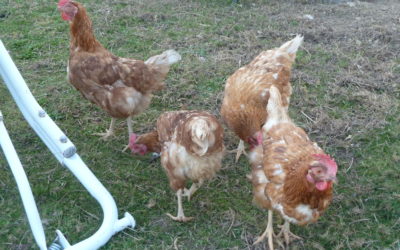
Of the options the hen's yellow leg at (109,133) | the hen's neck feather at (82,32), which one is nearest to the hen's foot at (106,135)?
the hen's yellow leg at (109,133)

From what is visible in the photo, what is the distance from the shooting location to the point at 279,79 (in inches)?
125

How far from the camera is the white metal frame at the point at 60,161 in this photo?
7.04 feet

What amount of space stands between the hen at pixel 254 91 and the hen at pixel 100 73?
740 millimetres

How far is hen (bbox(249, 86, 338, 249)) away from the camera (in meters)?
2.15

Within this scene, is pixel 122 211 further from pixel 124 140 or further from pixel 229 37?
pixel 229 37

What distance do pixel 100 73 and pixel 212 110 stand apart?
1.17 m

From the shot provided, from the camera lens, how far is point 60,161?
7.98 ft

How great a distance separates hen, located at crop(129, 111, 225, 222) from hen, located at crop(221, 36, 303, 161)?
0.33 m

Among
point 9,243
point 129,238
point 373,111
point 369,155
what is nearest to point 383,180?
point 369,155

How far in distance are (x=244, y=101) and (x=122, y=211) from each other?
1.20 metres

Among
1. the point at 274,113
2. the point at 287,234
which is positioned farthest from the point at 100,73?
the point at 287,234

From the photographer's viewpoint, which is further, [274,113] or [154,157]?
[154,157]

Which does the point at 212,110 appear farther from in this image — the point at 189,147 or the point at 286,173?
the point at 286,173

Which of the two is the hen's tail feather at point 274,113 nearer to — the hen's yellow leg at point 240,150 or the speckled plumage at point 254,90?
the speckled plumage at point 254,90
